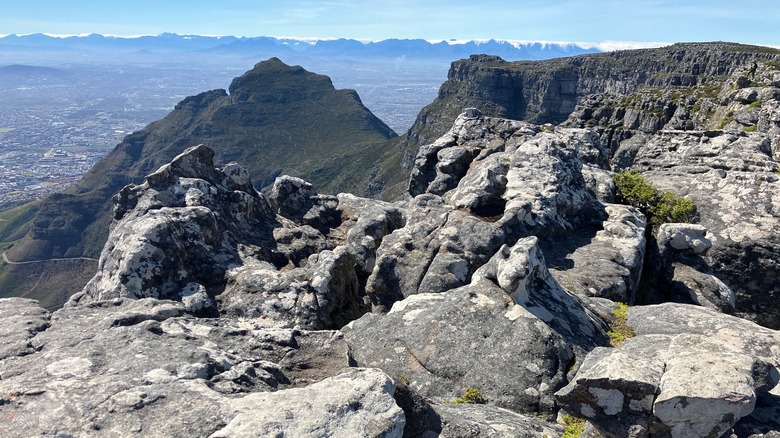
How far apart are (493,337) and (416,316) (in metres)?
2.02

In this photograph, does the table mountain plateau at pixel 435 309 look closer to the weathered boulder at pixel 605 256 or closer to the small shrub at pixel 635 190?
the weathered boulder at pixel 605 256

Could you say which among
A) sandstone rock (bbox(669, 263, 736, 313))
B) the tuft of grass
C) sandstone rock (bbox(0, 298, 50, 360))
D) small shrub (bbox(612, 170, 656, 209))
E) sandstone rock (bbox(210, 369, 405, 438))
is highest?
small shrub (bbox(612, 170, 656, 209))

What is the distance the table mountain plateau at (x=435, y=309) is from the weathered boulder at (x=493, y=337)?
0.16 feet

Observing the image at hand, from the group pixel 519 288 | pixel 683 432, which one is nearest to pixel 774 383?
pixel 683 432

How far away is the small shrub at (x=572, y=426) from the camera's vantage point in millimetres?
7727

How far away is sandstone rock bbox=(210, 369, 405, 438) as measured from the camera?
19.5 feet

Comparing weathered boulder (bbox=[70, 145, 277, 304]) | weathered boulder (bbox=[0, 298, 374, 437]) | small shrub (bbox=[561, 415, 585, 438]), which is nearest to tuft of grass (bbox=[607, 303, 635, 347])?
small shrub (bbox=[561, 415, 585, 438])

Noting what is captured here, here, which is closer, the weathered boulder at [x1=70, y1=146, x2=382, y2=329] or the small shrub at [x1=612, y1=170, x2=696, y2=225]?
the weathered boulder at [x1=70, y1=146, x2=382, y2=329]

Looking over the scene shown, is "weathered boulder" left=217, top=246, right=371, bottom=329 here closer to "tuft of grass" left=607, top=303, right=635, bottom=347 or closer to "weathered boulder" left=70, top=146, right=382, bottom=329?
"weathered boulder" left=70, top=146, right=382, bottom=329

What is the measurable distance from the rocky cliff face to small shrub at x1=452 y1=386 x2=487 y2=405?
1.9 inches

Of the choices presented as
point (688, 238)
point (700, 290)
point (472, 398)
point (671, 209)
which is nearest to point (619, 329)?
point (472, 398)

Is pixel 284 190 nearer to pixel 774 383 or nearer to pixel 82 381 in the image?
pixel 82 381

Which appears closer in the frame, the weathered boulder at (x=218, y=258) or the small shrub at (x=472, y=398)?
the small shrub at (x=472, y=398)

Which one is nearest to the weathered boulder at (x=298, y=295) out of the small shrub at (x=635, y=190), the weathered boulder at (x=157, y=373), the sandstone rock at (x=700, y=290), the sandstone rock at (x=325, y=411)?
the weathered boulder at (x=157, y=373)
